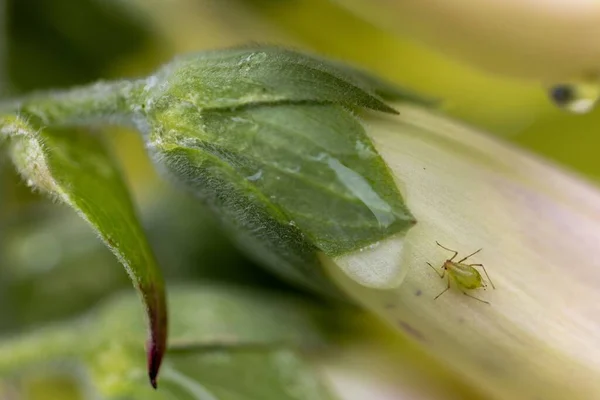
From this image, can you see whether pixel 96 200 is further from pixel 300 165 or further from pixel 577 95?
pixel 577 95

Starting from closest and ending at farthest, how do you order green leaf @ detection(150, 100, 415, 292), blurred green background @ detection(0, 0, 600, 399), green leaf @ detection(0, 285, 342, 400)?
green leaf @ detection(150, 100, 415, 292) → green leaf @ detection(0, 285, 342, 400) → blurred green background @ detection(0, 0, 600, 399)

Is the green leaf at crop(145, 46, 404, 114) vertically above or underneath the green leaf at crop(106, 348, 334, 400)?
above

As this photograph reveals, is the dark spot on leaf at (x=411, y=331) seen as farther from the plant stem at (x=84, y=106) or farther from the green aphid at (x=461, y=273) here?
the plant stem at (x=84, y=106)

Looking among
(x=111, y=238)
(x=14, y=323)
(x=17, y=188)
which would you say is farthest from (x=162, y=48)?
(x=111, y=238)

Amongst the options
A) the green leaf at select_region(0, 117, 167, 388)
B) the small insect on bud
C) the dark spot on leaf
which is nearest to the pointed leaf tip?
the green leaf at select_region(0, 117, 167, 388)

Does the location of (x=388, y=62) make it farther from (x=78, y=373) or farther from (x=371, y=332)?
(x=78, y=373)

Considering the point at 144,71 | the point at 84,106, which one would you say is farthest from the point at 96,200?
the point at 144,71

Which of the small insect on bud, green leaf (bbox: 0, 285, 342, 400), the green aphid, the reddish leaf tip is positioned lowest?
green leaf (bbox: 0, 285, 342, 400)

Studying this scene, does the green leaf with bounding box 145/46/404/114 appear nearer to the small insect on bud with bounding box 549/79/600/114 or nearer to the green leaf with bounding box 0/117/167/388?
the green leaf with bounding box 0/117/167/388
